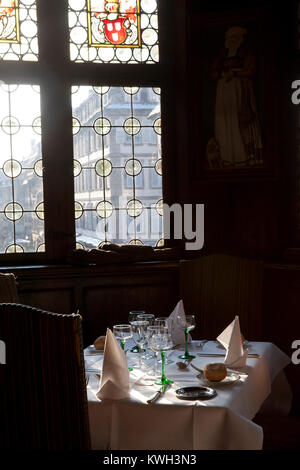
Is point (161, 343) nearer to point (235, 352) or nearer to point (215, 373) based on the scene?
point (215, 373)

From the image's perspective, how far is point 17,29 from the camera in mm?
3908

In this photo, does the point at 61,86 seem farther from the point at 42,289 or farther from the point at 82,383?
the point at 82,383

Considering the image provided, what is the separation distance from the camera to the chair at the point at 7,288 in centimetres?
322

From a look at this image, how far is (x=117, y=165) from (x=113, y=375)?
7.62ft

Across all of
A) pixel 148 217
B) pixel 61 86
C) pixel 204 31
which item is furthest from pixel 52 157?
pixel 204 31

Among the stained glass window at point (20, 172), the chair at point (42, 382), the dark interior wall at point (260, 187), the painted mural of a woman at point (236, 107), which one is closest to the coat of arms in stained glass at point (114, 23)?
the dark interior wall at point (260, 187)

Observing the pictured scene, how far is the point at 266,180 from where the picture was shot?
3736mm

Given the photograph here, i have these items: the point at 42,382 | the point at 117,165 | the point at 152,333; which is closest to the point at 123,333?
the point at 152,333

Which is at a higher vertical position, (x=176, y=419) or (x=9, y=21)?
(x=9, y=21)

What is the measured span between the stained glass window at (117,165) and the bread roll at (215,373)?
2069 mm

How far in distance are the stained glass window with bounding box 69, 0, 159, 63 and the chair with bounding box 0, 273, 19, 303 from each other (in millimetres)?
1682

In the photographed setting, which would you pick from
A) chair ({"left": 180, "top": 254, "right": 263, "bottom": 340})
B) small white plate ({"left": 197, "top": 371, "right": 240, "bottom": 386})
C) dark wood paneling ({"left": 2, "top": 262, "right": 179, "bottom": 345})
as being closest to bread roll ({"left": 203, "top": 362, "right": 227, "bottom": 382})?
small white plate ({"left": 197, "top": 371, "right": 240, "bottom": 386})

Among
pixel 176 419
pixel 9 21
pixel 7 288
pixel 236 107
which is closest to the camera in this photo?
pixel 176 419

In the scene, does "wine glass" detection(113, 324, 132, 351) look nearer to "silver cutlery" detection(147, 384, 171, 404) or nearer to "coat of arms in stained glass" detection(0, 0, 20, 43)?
"silver cutlery" detection(147, 384, 171, 404)
